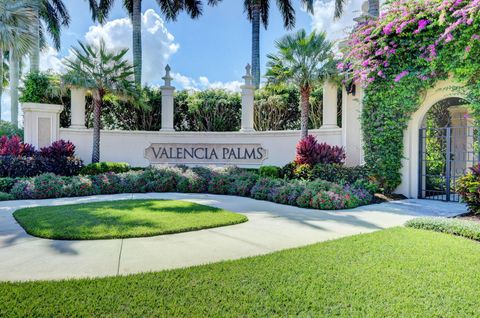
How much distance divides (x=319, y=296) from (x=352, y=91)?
32.9ft

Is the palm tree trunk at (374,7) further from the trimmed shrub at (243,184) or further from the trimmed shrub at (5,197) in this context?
the trimmed shrub at (5,197)

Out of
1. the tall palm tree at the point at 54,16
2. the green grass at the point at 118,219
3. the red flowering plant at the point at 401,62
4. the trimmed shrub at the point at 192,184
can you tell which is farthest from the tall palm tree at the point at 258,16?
the green grass at the point at 118,219

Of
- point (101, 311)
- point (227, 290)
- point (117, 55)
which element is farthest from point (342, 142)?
point (101, 311)

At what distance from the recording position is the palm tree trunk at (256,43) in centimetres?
2237

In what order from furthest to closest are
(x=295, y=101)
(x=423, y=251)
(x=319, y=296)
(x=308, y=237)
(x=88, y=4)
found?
(x=88, y=4) → (x=295, y=101) → (x=308, y=237) → (x=423, y=251) → (x=319, y=296)

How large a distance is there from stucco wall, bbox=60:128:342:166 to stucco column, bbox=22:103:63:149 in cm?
43

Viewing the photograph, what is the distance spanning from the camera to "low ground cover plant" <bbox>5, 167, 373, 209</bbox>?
8.18 m

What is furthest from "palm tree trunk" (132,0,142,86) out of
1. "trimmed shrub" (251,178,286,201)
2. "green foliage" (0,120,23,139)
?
"trimmed shrub" (251,178,286,201)

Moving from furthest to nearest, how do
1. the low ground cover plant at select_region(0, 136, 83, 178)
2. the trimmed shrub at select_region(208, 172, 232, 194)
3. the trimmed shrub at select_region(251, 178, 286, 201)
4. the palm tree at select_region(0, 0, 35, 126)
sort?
1. the palm tree at select_region(0, 0, 35, 126)
2. the low ground cover plant at select_region(0, 136, 83, 178)
3. the trimmed shrub at select_region(208, 172, 232, 194)
4. the trimmed shrub at select_region(251, 178, 286, 201)

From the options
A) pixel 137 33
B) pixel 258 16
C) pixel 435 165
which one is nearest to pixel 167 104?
pixel 137 33

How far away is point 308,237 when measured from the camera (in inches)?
206

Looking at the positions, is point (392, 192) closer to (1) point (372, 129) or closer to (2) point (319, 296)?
(1) point (372, 129)

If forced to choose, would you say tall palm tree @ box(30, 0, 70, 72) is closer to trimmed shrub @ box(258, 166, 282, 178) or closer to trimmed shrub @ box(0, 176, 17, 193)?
trimmed shrub @ box(0, 176, 17, 193)

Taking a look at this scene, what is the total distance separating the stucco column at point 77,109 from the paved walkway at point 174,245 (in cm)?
887
